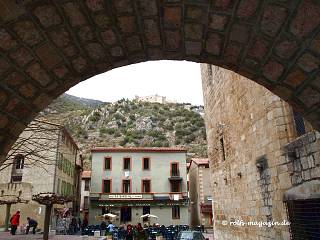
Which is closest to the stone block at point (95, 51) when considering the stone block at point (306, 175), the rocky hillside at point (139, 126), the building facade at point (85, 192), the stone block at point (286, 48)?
the stone block at point (286, 48)

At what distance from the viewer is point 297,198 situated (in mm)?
6438

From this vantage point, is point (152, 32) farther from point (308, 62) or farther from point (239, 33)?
point (308, 62)

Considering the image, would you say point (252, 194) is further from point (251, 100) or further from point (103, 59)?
point (103, 59)

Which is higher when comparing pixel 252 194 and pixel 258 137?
pixel 258 137

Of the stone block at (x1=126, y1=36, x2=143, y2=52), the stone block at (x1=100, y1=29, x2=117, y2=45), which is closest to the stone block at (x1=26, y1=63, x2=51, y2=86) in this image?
the stone block at (x1=100, y1=29, x2=117, y2=45)

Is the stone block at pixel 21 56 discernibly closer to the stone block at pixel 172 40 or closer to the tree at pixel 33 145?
the stone block at pixel 172 40

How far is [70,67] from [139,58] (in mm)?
667

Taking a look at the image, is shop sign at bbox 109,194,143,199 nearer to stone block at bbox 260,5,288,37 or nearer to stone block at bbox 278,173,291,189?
stone block at bbox 278,173,291,189

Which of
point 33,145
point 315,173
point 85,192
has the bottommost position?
point 315,173

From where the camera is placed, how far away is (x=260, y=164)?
334 inches

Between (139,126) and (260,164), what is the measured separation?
67.9 m

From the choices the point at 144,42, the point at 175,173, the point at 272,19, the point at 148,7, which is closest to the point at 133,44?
the point at 144,42

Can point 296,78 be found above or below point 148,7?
below

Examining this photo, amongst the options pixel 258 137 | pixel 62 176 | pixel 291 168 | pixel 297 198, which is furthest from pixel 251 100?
pixel 62 176
